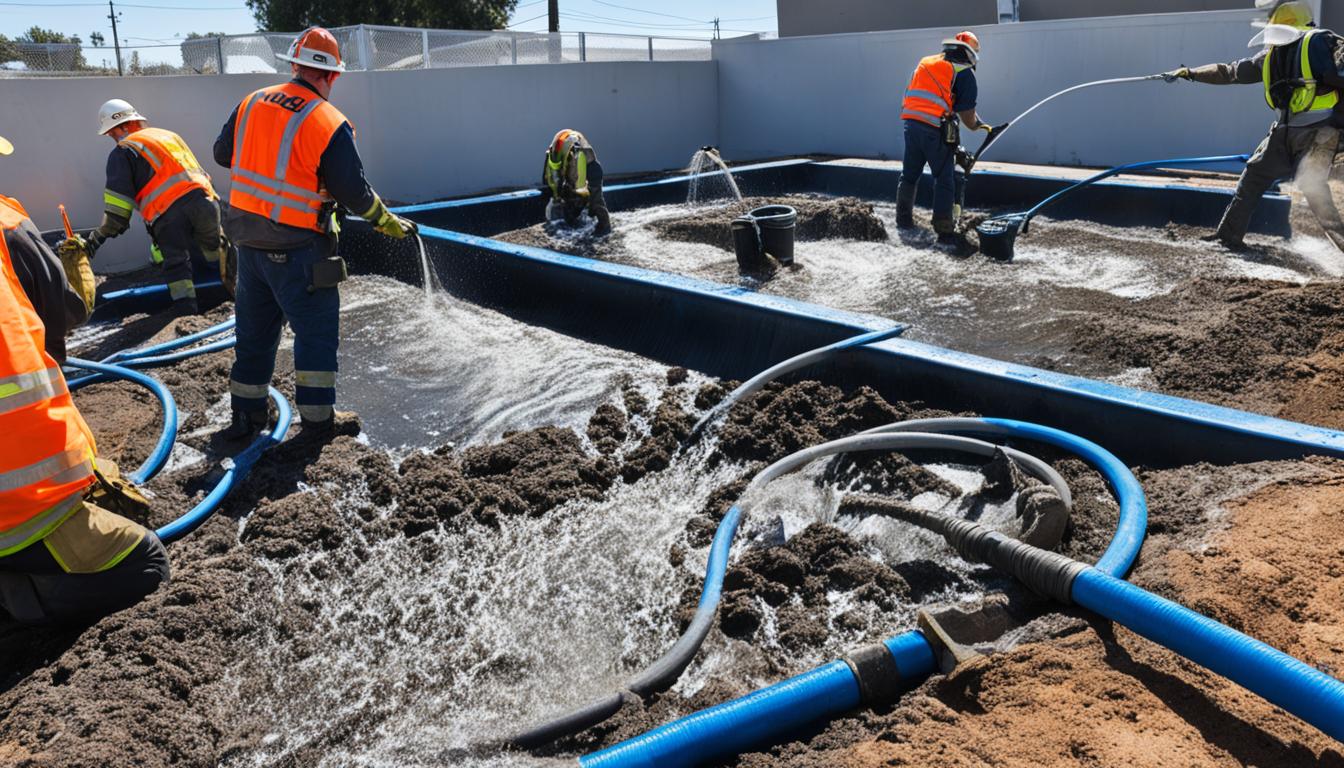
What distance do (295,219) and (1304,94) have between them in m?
6.66

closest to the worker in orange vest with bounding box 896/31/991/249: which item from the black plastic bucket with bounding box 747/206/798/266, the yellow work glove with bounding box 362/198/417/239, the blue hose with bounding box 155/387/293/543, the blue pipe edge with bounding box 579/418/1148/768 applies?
the black plastic bucket with bounding box 747/206/798/266

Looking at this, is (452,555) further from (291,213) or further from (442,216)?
(442,216)

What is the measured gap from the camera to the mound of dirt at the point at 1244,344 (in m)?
4.05

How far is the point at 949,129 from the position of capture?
783cm

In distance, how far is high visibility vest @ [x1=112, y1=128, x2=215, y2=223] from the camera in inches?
266

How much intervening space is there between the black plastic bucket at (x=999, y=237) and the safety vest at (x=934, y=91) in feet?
3.96

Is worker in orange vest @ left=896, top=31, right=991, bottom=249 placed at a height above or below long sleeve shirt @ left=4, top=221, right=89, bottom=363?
above

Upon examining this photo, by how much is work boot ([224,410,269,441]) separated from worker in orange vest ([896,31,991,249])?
18.1ft

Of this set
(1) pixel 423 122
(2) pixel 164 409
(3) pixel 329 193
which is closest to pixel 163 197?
(2) pixel 164 409

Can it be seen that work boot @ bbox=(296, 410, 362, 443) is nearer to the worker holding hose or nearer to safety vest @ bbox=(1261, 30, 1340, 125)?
the worker holding hose

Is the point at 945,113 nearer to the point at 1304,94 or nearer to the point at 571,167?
the point at 1304,94

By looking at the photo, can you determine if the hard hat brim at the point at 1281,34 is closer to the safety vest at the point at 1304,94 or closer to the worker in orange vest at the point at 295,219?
the safety vest at the point at 1304,94

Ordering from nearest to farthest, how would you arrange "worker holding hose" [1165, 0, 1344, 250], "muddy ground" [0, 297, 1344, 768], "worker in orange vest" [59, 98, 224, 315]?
"muddy ground" [0, 297, 1344, 768] < "worker holding hose" [1165, 0, 1344, 250] < "worker in orange vest" [59, 98, 224, 315]

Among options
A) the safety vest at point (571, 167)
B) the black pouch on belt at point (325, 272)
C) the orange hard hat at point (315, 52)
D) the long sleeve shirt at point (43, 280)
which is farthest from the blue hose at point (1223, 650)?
the safety vest at point (571, 167)
